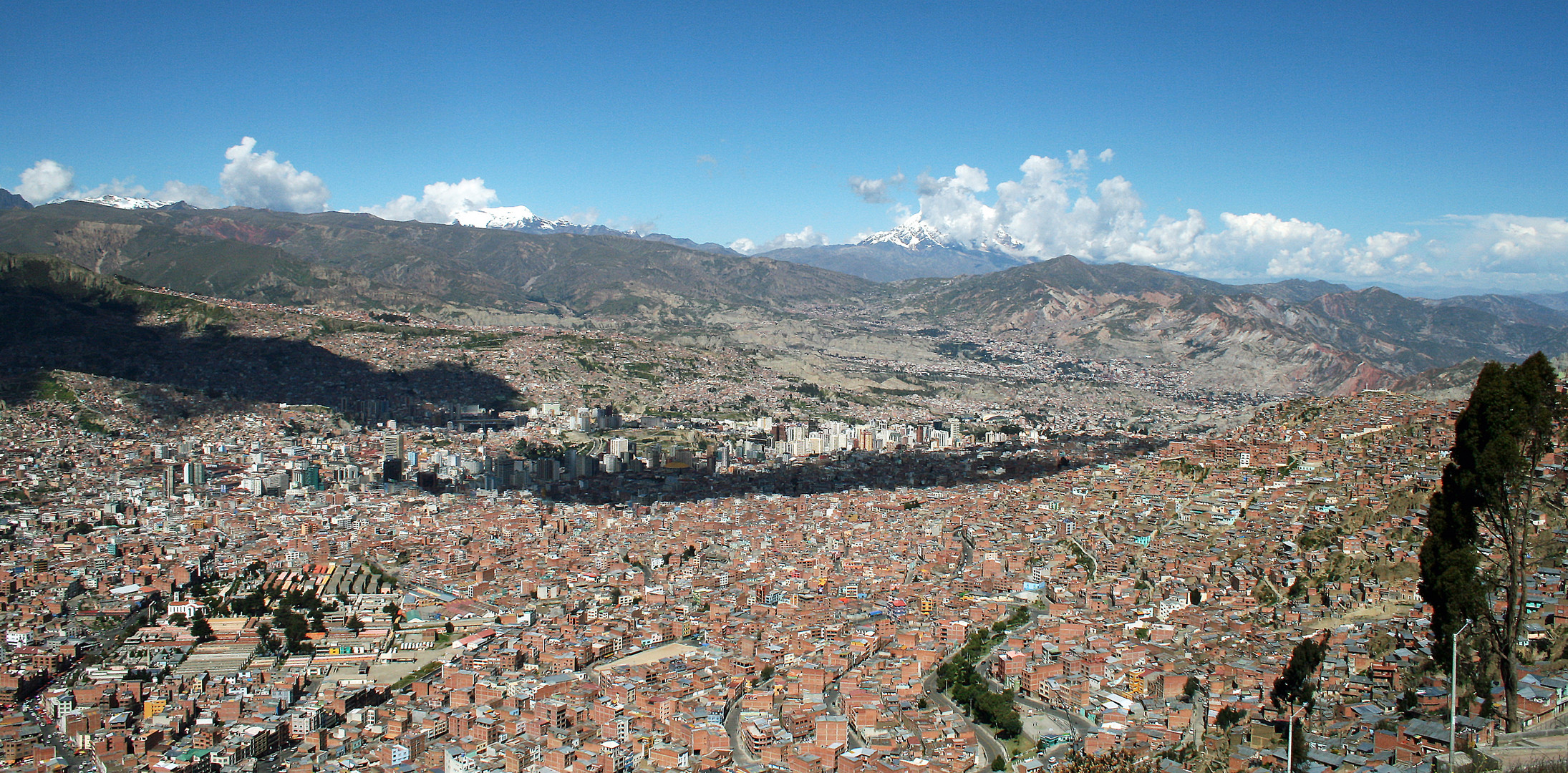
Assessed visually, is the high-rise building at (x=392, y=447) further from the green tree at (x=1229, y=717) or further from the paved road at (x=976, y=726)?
the green tree at (x=1229, y=717)

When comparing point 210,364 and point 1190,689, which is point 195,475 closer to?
point 210,364

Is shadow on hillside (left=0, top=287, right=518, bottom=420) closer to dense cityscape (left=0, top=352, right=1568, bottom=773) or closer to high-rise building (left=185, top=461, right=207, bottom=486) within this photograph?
dense cityscape (left=0, top=352, right=1568, bottom=773)

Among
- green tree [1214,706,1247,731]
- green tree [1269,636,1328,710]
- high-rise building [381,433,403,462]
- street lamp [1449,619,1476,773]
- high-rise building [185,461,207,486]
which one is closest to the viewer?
street lamp [1449,619,1476,773]

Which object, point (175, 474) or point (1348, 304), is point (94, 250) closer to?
point (175, 474)

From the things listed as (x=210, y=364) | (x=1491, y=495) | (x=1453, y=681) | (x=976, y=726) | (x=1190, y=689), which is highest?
(x=1491, y=495)

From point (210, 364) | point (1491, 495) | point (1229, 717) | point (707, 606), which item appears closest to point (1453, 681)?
point (1491, 495)

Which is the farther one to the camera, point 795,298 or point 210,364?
point 795,298

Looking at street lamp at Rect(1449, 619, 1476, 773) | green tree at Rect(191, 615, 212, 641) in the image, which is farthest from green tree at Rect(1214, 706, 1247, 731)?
green tree at Rect(191, 615, 212, 641)
